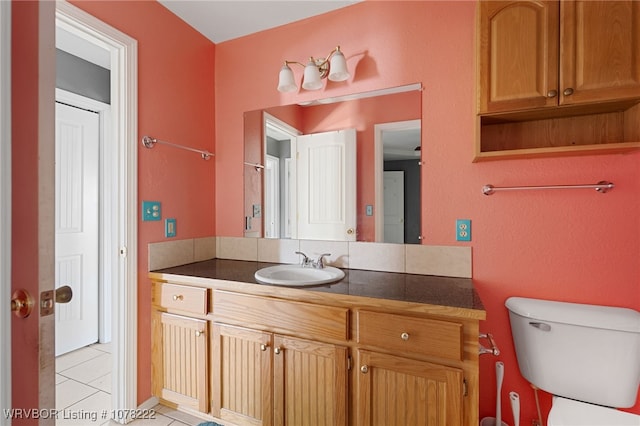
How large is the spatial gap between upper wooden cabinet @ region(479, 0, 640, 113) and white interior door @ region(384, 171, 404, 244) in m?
0.56

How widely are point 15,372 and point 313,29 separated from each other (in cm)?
209

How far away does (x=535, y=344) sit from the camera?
4.39ft

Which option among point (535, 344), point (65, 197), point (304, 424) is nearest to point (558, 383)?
point (535, 344)

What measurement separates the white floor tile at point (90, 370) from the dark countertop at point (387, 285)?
3.66ft

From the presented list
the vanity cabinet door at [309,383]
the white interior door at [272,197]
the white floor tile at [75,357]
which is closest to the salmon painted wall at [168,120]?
the white interior door at [272,197]

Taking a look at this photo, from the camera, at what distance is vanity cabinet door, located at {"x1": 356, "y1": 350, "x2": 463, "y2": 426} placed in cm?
115

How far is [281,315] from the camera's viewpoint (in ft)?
4.68

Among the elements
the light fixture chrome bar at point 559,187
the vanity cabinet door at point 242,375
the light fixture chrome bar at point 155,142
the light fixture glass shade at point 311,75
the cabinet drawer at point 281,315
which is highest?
the light fixture glass shade at point 311,75

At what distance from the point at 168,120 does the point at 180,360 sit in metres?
1.42

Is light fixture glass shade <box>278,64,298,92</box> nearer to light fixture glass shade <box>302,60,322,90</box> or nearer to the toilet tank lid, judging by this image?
light fixture glass shade <box>302,60,322,90</box>

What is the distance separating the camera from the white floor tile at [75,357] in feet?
7.57

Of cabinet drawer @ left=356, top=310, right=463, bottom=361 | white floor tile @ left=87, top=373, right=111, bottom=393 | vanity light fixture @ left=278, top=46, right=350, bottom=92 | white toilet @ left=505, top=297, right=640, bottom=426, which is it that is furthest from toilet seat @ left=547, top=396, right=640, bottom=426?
white floor tile @ left=87, top=373, right=111, bottom=393

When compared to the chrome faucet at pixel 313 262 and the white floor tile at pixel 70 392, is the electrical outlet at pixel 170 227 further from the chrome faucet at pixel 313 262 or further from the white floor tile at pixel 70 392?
the white floor tile at pixel 70 392

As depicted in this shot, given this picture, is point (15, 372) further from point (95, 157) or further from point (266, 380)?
point (95, 157)
